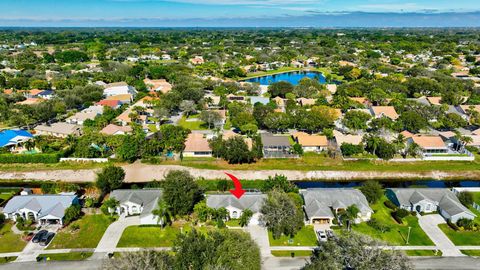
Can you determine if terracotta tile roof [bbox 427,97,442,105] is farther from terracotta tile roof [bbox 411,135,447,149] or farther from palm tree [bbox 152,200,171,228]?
palm tree [bbox 152,200,171,228]

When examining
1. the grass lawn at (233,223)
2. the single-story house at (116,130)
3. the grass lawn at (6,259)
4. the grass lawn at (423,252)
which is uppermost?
the single-story house at (116,130)

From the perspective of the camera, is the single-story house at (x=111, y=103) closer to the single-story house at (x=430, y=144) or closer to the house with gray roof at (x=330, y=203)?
the house with gray roof at (x=330, y=203)

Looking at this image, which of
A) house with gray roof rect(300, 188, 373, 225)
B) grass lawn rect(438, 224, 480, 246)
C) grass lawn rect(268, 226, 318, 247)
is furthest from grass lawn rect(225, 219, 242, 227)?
grass lawn rect(438, 224, 480, 246)

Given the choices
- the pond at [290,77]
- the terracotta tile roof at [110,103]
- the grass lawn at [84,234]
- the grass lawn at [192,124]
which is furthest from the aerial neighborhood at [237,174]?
the pond at [290,77]

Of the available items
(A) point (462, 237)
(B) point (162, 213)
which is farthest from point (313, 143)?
(B) point (162, 213)

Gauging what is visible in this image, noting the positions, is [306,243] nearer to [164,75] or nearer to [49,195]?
[49,195]

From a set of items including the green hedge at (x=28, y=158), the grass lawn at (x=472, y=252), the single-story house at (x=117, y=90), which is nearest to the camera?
the grass lawn at (x=472, y=252)

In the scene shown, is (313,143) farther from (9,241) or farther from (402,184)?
(9,241)
